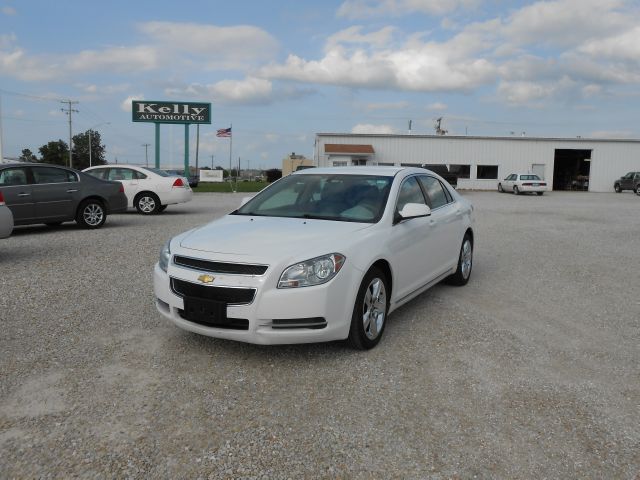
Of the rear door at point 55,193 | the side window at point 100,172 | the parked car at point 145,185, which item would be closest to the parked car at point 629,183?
the parked car at point 145,185

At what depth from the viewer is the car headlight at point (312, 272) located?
3.86 m

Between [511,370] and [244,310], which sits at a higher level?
[244,310]

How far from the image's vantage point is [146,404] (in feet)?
11.2

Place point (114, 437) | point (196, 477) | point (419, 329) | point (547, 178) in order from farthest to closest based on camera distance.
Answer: point (547, 178)
point (419, 329)
point (114, 437)
point (196, 477)

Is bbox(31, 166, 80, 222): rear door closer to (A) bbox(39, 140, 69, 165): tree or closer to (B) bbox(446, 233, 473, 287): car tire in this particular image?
(B) bbox(446, 233, 473, 287): car tire

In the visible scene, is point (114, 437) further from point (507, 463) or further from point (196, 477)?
point (507, 463)

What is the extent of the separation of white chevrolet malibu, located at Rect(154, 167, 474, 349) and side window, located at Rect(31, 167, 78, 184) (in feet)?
23.7

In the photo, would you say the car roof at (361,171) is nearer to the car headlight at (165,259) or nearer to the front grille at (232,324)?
the car headlight at (165,259)

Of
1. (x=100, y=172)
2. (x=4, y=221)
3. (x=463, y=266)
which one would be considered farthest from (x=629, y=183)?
(x=4, y=221)

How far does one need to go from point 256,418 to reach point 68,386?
1360 mm

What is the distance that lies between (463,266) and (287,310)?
3547mm

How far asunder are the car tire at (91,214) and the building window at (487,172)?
115 ft

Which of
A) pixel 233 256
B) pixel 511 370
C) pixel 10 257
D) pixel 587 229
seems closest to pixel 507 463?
pixel 511 370

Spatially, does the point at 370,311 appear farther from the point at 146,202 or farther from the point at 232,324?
the point at 146,202
